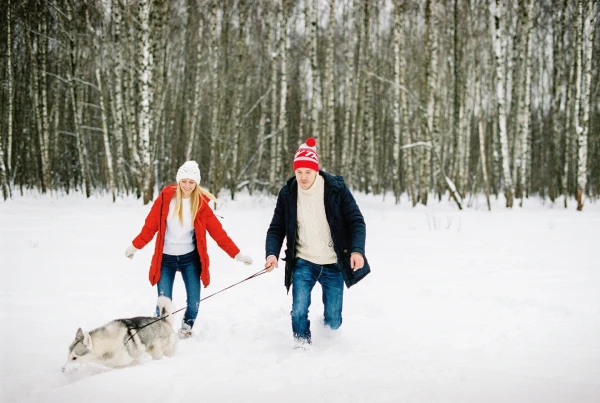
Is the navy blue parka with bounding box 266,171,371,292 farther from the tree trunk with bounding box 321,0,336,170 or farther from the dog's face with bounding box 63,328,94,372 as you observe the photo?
the tree trunk with bounding box 321,0,336,170

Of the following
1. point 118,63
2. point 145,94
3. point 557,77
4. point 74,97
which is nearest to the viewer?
point 145,94

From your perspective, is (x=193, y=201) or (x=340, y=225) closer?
(x=340, y=225)

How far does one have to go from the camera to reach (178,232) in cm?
416

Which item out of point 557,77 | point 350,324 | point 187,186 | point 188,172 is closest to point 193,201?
point 187,186

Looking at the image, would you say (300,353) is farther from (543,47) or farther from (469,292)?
(543,47)

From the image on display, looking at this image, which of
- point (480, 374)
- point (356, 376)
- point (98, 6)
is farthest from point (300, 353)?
point (98, 6)

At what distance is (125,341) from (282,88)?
13.6m

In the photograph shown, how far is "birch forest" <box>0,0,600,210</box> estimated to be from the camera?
13.9 meters

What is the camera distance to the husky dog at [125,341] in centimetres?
322

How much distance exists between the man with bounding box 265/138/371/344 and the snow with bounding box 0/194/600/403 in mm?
494

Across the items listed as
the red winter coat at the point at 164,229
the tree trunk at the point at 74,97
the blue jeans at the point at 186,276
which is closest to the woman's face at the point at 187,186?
the red winter coat at the point at 164,229

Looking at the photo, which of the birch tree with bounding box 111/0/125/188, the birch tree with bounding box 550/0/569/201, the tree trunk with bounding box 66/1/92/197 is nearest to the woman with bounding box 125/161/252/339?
the birch tree with bounding box 111/0/125/188

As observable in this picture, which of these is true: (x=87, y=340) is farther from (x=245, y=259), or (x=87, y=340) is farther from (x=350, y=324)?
(x=350, y=324)

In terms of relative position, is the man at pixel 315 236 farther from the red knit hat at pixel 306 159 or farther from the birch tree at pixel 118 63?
the birch tree at pixel 118 63
